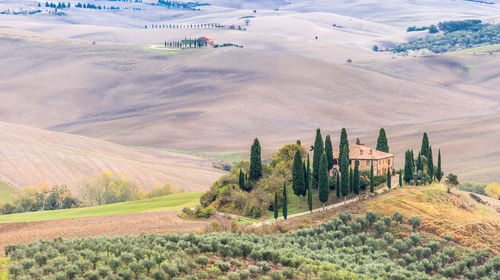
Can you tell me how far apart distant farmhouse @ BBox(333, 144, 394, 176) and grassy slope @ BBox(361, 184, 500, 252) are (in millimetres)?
9196

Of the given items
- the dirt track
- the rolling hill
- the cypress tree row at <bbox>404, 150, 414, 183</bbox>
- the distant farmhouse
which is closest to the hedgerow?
the dirt track

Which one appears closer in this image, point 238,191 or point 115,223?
point 115,223

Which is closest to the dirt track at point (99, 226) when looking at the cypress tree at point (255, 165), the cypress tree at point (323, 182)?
the cypress tree at point (255, 165)

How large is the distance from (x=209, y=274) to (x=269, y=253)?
7052mm

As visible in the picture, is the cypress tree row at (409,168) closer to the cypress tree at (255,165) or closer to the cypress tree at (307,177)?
the cypress tree at (307,177)

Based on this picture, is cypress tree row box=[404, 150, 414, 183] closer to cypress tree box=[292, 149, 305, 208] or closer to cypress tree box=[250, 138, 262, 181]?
cypress tree box=[292, 149, 305, 208]

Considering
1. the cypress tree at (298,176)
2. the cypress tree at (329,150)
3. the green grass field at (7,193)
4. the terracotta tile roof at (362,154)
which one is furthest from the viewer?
the green grass field at (7,193)

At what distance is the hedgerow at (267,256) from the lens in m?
47.0

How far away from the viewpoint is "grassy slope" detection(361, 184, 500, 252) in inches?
2712

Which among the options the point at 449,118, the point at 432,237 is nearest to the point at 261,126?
the point at 449,118

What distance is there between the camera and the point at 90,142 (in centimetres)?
15825

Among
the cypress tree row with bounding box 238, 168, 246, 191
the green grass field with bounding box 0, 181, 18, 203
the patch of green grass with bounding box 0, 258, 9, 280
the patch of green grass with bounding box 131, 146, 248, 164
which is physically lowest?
the patch of green grass with bounding box 131, 146, 248, 164

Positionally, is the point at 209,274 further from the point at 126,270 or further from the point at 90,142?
the point at 90,142

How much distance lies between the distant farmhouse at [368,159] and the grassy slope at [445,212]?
9196 millimetres
